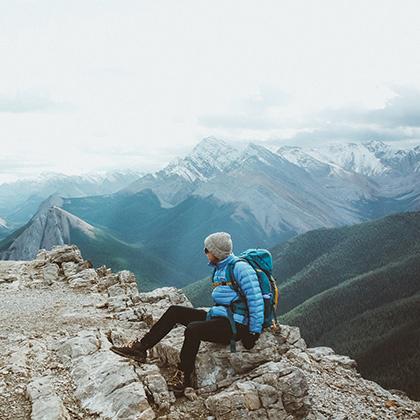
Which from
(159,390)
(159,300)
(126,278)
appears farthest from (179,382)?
(126,278)

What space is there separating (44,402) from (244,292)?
647cm

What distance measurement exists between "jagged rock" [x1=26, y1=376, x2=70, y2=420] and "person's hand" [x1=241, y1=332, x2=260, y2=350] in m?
5.56

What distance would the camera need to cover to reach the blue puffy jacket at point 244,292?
491 inches

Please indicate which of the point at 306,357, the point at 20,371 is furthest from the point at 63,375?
the point at 306,357

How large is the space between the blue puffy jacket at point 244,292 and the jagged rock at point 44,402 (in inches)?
197

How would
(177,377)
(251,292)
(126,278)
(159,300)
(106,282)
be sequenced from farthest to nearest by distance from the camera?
(126,278) < (106,282) < (159,300) < (177,377) < (251,292)

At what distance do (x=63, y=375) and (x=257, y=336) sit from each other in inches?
257

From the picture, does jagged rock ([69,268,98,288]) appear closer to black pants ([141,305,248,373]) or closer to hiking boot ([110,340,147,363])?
hiking boot ([110,340,147,363])

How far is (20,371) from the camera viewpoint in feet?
43.9

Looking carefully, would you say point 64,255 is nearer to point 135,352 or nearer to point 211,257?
point 135,352

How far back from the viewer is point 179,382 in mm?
12867

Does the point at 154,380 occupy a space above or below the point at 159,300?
above

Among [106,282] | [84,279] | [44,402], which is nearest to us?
[44,402]

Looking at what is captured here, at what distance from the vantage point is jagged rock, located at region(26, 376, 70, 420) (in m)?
11.0
